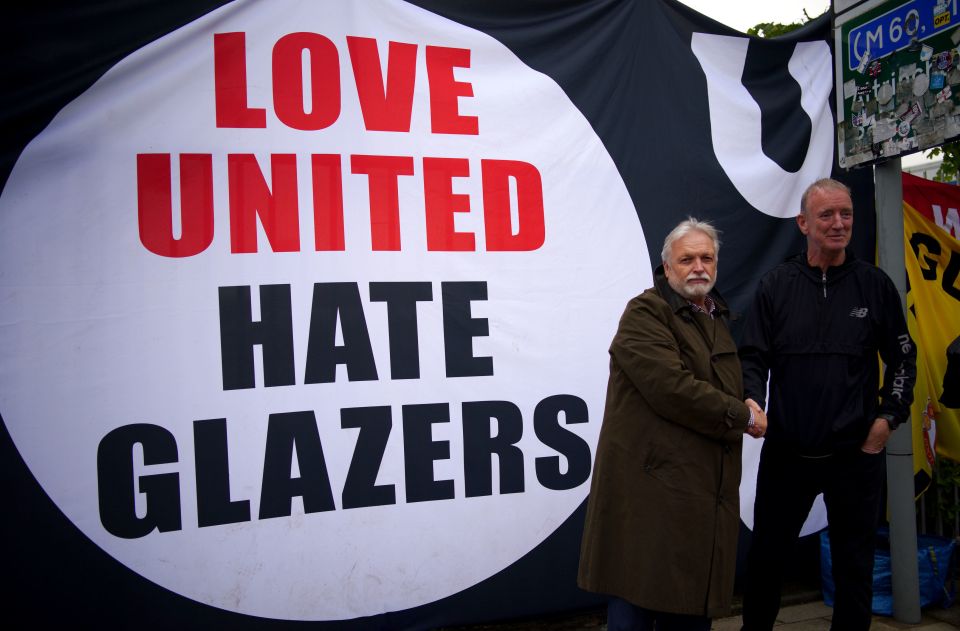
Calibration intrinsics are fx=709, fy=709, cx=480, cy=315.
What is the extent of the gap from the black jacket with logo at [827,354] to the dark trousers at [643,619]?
82 cm

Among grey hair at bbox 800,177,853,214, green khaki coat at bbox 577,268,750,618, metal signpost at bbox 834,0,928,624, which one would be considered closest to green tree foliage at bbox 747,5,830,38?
metal signpost at bbox 834,0,928,624

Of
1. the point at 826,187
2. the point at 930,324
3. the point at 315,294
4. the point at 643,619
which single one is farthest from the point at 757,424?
the point at 930,324

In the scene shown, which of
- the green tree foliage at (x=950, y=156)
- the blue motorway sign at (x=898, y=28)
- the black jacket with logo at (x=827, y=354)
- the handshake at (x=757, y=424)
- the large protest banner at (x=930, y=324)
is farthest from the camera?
the green tree foliage at (x=950, y=156)

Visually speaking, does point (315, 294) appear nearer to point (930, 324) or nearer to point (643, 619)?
point (643, 619)

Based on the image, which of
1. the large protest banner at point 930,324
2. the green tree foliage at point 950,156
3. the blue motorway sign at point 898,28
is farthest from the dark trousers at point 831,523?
the green tree foliage at point 950,156

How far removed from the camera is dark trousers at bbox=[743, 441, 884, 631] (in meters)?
2.69

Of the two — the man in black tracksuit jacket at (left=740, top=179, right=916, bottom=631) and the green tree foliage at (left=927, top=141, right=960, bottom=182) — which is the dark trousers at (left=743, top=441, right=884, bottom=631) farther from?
the green tree foliage at (left=927, top=141, right=960, bottom=182)

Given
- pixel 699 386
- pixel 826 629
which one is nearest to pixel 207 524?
pixel 699 386

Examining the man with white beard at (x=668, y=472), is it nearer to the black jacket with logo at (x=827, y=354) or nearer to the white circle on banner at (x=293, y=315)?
the black jacket with logo at (x=827, y=354)

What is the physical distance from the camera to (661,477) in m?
2.14

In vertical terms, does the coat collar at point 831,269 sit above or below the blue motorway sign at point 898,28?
below

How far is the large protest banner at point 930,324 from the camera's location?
3.81 meters

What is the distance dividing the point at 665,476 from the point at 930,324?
8.91 ft

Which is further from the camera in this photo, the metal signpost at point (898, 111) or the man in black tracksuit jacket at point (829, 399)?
the metal signpost at point (898, 111)
